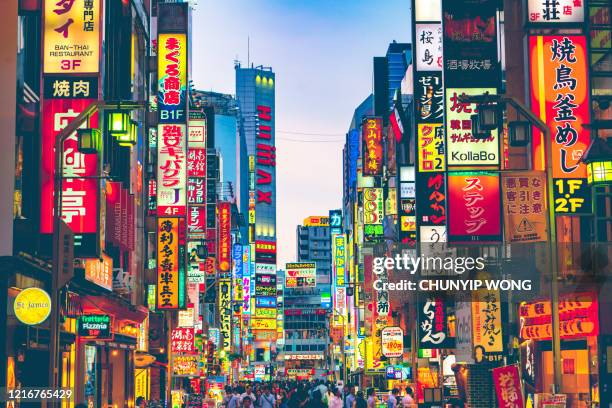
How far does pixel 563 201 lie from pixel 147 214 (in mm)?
24287

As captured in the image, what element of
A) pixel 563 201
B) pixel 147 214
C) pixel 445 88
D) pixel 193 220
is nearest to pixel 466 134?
pixel 445 88

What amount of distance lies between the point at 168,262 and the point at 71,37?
728 inches

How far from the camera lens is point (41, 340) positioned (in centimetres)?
2569

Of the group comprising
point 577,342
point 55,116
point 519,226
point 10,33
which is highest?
point 10,33

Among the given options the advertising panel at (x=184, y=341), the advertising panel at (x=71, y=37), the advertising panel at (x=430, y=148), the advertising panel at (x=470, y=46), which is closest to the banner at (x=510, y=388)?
the advertising panel at (x=71, y=37)

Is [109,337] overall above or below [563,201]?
below

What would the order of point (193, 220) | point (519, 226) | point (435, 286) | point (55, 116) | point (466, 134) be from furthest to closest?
point (193, 220) → point (435, 286) → point (466, 134) → point (55, 116) → point (519, 226)

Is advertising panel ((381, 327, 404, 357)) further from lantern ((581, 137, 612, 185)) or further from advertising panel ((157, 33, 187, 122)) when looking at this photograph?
lantern ((581, 137, 612, 185))

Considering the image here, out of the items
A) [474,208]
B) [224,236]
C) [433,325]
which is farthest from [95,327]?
[224,236]

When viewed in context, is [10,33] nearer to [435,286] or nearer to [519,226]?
→ [519,226]

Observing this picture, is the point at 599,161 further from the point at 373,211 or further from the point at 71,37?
the point at 373,211

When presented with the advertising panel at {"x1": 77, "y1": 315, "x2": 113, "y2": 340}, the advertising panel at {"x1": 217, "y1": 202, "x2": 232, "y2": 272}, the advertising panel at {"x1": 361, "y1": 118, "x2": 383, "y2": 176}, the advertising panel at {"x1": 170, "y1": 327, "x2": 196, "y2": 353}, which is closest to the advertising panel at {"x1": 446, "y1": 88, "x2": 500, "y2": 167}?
the advertising panel at {"x1": 77, "y1": 315, "x2": 113, "y2": 340}

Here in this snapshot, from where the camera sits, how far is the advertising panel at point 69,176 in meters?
24.7

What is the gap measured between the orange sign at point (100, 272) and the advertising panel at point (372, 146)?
34.6 meters
